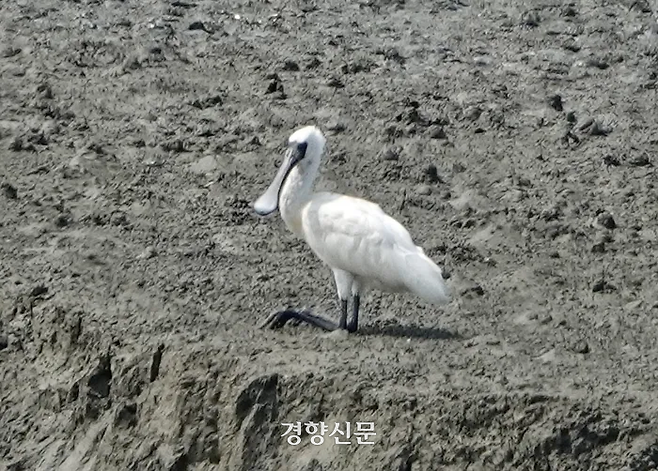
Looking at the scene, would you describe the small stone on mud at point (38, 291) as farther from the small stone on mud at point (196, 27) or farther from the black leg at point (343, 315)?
the small stone on mud at point (196, 27)

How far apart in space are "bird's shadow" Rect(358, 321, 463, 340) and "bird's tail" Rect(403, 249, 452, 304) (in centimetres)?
24

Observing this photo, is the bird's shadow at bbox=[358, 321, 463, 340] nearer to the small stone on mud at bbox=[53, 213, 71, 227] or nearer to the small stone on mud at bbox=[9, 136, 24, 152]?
the small stone on mud at bbox=[53, 213, 71, 227]

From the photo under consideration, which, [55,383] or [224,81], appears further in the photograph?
[224,81]

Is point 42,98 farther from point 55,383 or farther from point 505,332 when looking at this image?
point 505,332

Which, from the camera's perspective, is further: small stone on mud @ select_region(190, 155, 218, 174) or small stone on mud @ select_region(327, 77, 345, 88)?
small stone on mud @ select_region(327, 77, 345, 88)

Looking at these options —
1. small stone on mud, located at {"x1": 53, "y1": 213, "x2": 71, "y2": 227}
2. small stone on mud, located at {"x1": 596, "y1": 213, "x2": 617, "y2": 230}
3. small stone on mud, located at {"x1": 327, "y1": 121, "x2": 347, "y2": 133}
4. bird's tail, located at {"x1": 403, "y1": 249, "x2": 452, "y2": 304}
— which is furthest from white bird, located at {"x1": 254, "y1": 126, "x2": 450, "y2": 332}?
small stone on mud, located at {"x1": 327, "y1": 121, "x2": 347, "y2": 133}

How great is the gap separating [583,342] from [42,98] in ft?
21.0

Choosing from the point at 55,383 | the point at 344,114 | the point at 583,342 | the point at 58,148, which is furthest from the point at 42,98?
the point at 583,342

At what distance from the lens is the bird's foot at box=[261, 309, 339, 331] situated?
1055 centimetres

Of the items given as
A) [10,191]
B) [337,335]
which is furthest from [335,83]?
[337,335]

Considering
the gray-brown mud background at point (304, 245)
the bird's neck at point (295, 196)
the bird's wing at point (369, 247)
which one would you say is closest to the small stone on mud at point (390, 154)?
the gray-brown mud background at point (304, 245)

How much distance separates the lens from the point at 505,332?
1053cm

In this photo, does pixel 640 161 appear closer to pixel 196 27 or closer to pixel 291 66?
pixel 291 66

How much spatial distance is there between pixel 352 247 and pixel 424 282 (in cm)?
51
